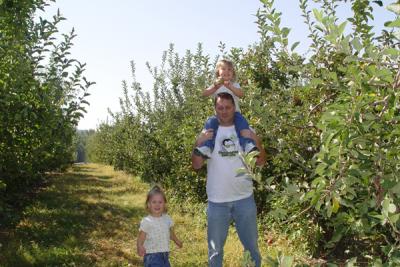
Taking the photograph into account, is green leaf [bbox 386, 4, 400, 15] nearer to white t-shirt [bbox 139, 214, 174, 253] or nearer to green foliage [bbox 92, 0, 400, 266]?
green foliage [bbox 92, 0, 400, 266]

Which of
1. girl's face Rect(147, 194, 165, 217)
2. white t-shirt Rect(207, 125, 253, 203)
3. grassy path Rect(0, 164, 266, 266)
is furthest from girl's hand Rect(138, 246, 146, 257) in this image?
grassy path Rect(0, 164, 266, 266)

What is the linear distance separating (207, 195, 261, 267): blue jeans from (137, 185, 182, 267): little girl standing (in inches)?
28.1

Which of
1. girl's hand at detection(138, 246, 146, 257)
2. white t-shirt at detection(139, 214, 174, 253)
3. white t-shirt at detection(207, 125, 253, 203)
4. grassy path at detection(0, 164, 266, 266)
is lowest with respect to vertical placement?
grassy path at detection(0, 164, 266, 266)

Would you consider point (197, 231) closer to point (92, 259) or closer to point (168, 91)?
point (92, 259)

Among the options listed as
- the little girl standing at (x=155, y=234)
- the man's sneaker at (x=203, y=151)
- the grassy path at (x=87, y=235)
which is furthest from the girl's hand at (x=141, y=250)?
the grassy path at (x=87, y=235)

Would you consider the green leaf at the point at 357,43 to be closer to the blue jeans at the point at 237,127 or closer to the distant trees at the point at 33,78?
the blue jeans at the point at 237,127

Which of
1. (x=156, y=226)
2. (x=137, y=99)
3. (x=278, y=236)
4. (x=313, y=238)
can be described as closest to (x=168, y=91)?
(x=137, y=99)

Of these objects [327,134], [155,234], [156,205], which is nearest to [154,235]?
[155,234]

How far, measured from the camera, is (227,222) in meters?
3.80

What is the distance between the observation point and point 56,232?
8672 mm

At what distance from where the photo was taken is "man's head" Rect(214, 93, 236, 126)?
3830mm

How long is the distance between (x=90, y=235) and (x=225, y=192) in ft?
18.5

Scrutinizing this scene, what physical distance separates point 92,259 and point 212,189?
378 cm

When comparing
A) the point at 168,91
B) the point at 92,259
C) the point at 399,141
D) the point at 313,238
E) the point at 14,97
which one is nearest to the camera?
the point at 399,141
